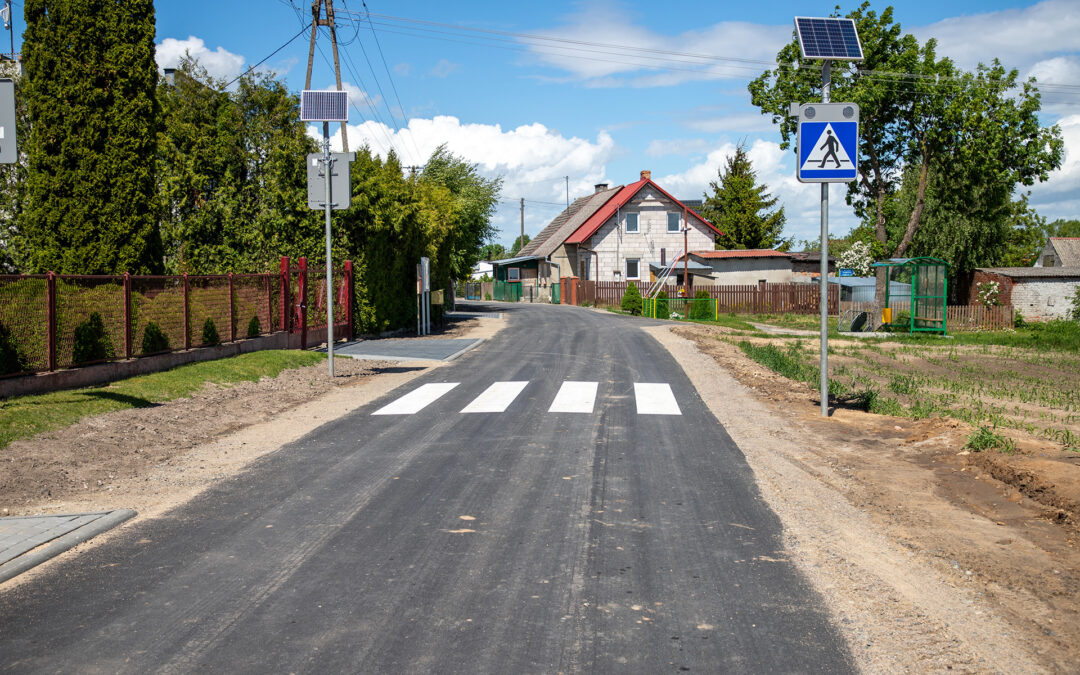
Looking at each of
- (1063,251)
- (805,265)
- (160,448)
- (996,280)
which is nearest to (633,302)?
(805,265)

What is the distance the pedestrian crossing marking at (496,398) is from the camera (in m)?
12.4

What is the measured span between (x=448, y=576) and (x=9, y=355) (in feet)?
29.8

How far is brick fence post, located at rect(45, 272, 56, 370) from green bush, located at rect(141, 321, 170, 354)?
8.16 feet

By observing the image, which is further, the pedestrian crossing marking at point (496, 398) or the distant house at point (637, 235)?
the distant house at point (637, 235)

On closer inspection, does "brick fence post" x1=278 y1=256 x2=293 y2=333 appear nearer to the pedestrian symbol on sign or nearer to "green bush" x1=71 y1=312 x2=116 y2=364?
"green bush" x1=71 y1=312 x2=116 y2=364

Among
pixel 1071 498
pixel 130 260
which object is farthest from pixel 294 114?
pixel 1071 498

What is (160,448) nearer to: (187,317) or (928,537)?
(187,317)

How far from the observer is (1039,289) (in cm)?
4112

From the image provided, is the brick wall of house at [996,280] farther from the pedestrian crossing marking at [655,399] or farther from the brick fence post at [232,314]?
the brick fence post at [232,314]

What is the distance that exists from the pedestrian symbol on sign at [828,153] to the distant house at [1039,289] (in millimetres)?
35187

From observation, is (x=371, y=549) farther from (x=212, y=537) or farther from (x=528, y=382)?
(x=528, y=382)

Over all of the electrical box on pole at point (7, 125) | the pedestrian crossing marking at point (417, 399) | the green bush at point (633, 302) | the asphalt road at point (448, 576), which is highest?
the electrical box on pole at point (7, 125)

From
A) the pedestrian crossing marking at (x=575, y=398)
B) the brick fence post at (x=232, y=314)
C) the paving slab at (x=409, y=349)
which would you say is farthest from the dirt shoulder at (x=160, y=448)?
the paving slab at (x=409, y=349)

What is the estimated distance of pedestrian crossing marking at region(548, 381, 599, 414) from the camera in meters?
12.3
